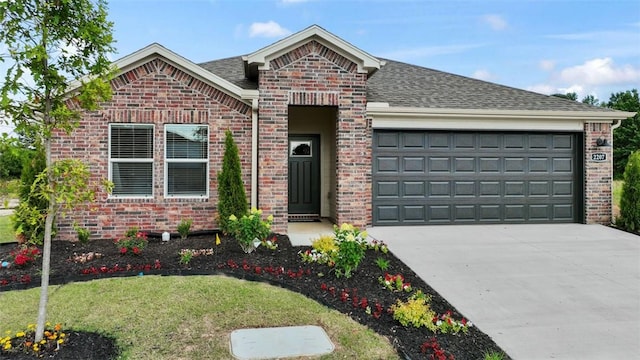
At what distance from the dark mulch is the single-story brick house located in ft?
4.36

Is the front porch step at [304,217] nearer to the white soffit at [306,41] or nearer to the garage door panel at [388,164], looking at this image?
the garage door panel at [388,164]

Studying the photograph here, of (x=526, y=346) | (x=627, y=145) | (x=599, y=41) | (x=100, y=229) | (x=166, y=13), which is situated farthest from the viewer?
(x=627, y=145)

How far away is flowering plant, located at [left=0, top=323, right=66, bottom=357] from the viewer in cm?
355

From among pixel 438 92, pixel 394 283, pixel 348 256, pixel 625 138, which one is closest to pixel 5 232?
pixel 348 256

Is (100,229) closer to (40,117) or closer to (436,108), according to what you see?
(40,117)

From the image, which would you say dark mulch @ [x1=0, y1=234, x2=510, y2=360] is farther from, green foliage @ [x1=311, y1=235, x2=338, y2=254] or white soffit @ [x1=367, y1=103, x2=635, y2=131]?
white soffit @ [x1=367, y1=103, x2=635, y2=131]

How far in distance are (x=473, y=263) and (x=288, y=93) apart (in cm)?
488

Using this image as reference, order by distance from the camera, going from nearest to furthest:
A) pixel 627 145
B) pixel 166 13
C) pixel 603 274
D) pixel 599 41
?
pixel 603 274 < pixel 166 13 < pixel 599 41 < pixel 627 145

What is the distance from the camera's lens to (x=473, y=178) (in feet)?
33.1

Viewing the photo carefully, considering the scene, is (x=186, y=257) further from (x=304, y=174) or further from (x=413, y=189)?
(x=413, y=189)

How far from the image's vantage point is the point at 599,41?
15031 mm

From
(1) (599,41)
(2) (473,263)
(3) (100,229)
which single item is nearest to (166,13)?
(3) (100,229)

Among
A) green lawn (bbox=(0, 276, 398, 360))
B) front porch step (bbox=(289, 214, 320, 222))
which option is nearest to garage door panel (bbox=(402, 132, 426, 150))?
front porch step (bbox=(289, 214, 320, 222))

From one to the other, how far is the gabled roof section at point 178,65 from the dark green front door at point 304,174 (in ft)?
8.11
